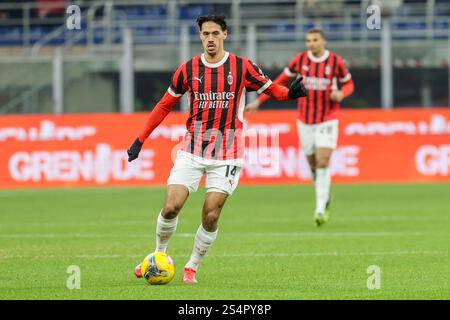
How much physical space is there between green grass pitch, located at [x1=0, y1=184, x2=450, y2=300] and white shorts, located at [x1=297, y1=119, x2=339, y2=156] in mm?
1038

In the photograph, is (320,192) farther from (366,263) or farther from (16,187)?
(16,187)

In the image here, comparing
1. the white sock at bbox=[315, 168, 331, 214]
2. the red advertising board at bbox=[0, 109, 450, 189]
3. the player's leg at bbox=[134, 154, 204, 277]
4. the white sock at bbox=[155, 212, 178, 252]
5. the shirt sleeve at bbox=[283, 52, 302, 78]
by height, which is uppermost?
the shirt sleeve at bbox=[283, 52, 302, 78]

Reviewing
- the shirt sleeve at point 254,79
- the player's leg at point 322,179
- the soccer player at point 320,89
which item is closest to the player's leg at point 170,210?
the shirt sleeve at point 254,79

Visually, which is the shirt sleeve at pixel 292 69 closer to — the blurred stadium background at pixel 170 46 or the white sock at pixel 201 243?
the white sock at pixel 201 243

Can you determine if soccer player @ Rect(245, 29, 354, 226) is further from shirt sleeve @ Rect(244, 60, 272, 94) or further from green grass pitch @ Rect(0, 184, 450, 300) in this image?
shirt sleeve @ Rect(244, 60, 272, 94)

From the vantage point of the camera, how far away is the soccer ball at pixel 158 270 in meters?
9.18

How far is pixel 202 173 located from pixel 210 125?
390 mm

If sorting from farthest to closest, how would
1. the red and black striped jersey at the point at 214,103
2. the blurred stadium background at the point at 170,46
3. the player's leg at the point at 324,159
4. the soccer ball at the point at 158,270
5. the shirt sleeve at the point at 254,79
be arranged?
the blurred stadium background at the point at 170,46 < the player's leg at the point at 324,159 < the shirt sleeve at the point at 254,79 < the red and black striped jersey at the point at 214,103 < the soccer ball at the point at 158,270

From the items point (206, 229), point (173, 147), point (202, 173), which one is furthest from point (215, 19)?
point (173, 147)

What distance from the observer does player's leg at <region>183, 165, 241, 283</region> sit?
31.2ft

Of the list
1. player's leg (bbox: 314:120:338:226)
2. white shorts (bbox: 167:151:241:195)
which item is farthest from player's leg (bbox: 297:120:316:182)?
white shorts (bbox: 167:151:241:195)

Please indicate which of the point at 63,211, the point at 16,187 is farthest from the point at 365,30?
the point at 63,211

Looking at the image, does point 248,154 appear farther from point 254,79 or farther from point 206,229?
point 206,229

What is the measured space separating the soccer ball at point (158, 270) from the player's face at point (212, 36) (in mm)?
1706
